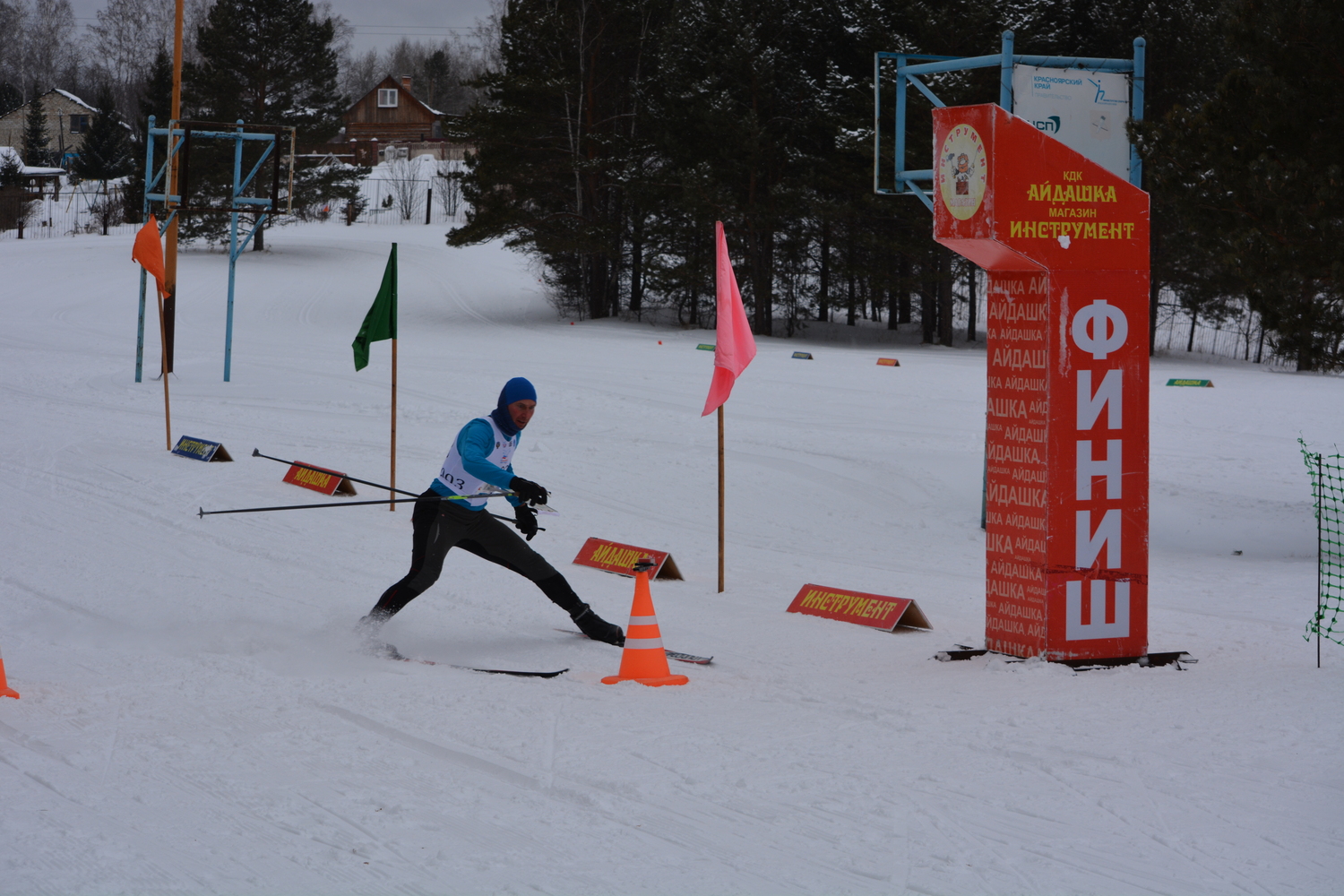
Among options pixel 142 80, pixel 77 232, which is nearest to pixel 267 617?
pixel 77 232

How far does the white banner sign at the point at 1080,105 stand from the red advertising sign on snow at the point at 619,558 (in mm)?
4945

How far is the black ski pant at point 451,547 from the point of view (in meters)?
6.96

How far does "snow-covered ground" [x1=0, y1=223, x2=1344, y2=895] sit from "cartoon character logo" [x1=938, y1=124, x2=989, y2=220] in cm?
255

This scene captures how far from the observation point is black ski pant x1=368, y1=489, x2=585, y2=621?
22.8ft

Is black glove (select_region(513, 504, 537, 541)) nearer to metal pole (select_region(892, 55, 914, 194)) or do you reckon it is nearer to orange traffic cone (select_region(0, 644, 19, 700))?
orange traffic cone (select_region(0, 644, 19, 700))

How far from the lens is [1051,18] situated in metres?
27.9

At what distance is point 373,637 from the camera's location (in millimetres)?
7066

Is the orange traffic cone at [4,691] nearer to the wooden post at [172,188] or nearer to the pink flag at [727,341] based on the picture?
the pink flag at [727,341]

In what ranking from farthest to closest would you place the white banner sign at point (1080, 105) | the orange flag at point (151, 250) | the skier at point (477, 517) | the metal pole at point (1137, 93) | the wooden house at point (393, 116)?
the wooden house at point (393, 116), the orange flag at point (151, 250), the metal pole at point (1137, 93), the white banner sign at point (1080, 105), the skier at point (477, 517)

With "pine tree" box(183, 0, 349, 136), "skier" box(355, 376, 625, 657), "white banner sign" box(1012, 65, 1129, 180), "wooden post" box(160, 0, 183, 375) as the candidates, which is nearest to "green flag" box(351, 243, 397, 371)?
"skier" box(355, 376, 625, 657)

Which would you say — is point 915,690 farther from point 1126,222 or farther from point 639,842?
point 1126,222

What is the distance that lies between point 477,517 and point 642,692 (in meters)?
1.57

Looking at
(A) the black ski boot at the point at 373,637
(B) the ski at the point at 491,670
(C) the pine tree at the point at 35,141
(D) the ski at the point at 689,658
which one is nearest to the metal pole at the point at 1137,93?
(D) the ski at the point at 689,658

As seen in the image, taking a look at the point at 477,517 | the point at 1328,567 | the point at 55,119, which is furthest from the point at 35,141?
the point at 1328,567
